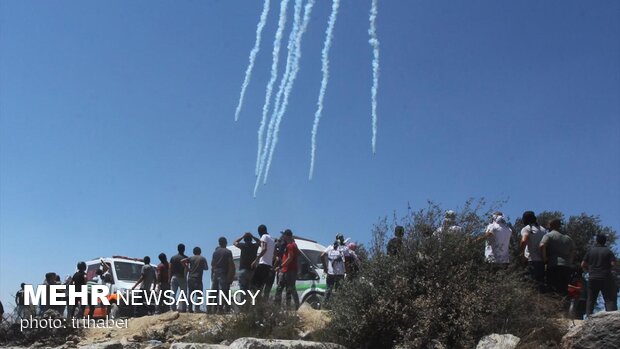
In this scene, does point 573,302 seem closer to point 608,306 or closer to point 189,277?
point 608,306

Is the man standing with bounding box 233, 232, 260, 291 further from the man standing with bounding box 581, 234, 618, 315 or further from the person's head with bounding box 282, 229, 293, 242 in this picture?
the man standing with bounding box 581, 234, 618, 315

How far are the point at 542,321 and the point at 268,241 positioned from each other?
648cm

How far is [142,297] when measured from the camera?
1750cm

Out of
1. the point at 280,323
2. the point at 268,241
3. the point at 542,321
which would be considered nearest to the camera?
the point at 542,321

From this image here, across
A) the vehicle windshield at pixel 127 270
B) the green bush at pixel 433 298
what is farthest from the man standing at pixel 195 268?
the green bush at pixel 433 298

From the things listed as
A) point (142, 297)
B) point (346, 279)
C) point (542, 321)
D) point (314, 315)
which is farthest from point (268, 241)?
point (542, 321)

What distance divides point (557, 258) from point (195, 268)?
821 centimetres

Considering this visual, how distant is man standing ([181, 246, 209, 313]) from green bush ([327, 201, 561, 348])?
6155 millimetres

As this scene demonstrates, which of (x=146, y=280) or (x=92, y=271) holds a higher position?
(x=92, y=271)

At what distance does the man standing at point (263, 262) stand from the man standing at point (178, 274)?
2.58m

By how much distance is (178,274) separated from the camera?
16422mm

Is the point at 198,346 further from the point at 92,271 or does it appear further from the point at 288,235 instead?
the point at 92,271

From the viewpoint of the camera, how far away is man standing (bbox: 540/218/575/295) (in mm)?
11109

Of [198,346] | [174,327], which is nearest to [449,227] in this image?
[198,346]
